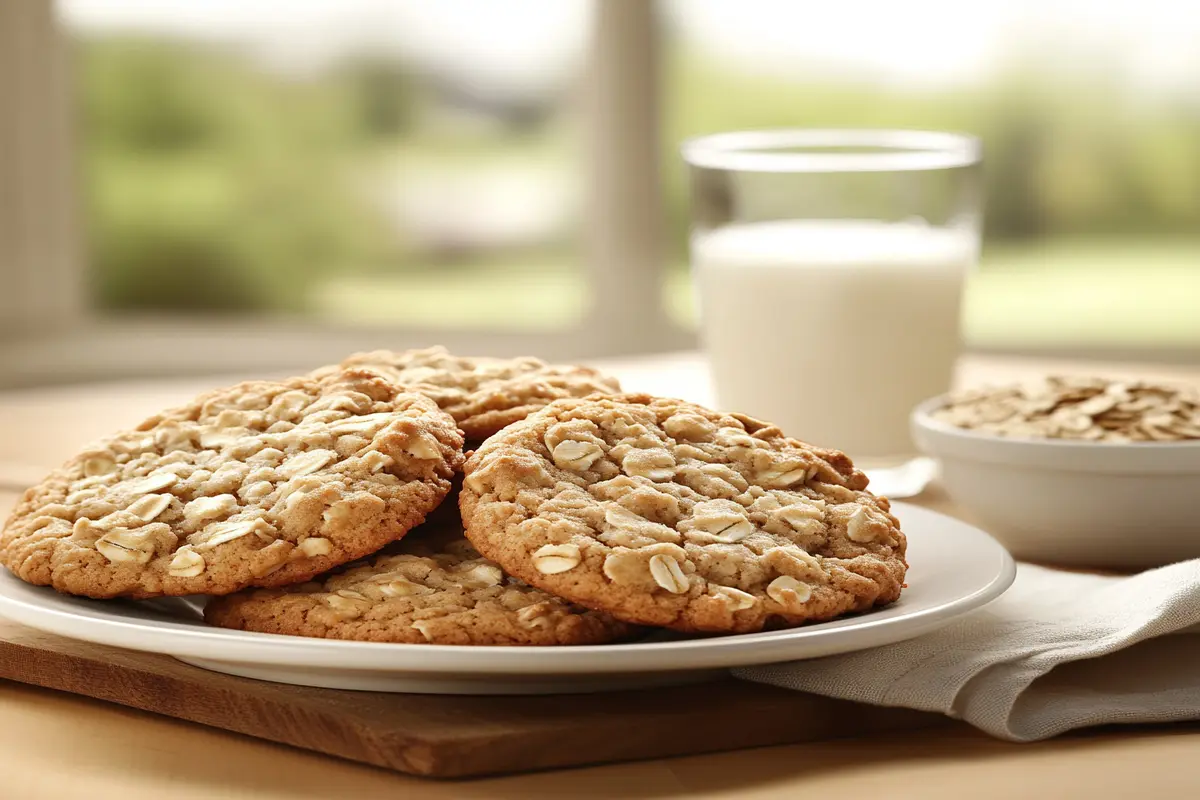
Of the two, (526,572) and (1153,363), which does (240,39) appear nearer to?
(1153,363)

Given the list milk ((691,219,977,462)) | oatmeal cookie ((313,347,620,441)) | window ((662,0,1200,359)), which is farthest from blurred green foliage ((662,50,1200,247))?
oatmeal cookie ((313,347,620,441))

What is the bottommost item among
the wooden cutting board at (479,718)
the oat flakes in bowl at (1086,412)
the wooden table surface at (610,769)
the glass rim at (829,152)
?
the wooden table surface at (610,769)

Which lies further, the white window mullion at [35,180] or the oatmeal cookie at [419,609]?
the white window mullion at [35,180]

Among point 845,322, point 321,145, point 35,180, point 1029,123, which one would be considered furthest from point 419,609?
point 1029,123

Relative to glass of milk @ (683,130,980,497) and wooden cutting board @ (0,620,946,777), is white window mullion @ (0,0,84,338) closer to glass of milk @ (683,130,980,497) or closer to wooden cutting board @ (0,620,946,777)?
glass of milk @ (683,130,980,497)

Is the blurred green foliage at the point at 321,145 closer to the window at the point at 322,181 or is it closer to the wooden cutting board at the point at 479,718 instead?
the window at the point at 322,181

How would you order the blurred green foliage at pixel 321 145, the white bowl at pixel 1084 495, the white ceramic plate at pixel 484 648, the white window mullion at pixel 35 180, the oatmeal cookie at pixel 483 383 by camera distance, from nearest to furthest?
the white ceramic plate at pixel 484 648, the oatmeal cookie at pixel 483 383, the white bowl at pixel 1084 495, the white window mullion at pixel 35 180, the blurred green foliage at pixel 321 145

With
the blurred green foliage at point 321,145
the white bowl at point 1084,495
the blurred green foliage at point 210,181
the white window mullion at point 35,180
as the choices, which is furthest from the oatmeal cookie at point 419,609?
the blurred green foliage at point 210,181
